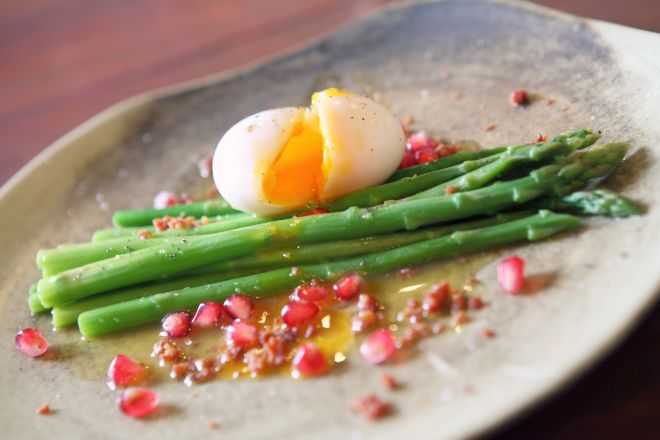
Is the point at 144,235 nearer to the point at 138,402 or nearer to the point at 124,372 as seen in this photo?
the point at 124,372

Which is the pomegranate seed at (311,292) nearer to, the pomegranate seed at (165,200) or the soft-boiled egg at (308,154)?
the soft-boiled egg at (308,154)

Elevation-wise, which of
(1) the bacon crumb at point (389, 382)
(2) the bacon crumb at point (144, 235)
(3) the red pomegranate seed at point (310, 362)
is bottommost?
(3) the red pomegranate seed at point (310, 362)

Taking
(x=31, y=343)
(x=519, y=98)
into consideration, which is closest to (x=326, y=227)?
(x=519, y=98)

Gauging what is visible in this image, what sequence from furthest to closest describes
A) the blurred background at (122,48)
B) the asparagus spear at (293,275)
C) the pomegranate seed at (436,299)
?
the blurred background at (122,48), the asparagus spear at (293,275), the pomegranate seed at (436,299)

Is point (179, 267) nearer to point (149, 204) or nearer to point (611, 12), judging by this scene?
point (149, 204)

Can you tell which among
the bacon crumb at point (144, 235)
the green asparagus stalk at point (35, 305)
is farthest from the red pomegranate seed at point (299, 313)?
the green asparagus stalk at point (35, 305)

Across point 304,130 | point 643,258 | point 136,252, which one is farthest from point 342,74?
point 643,258
